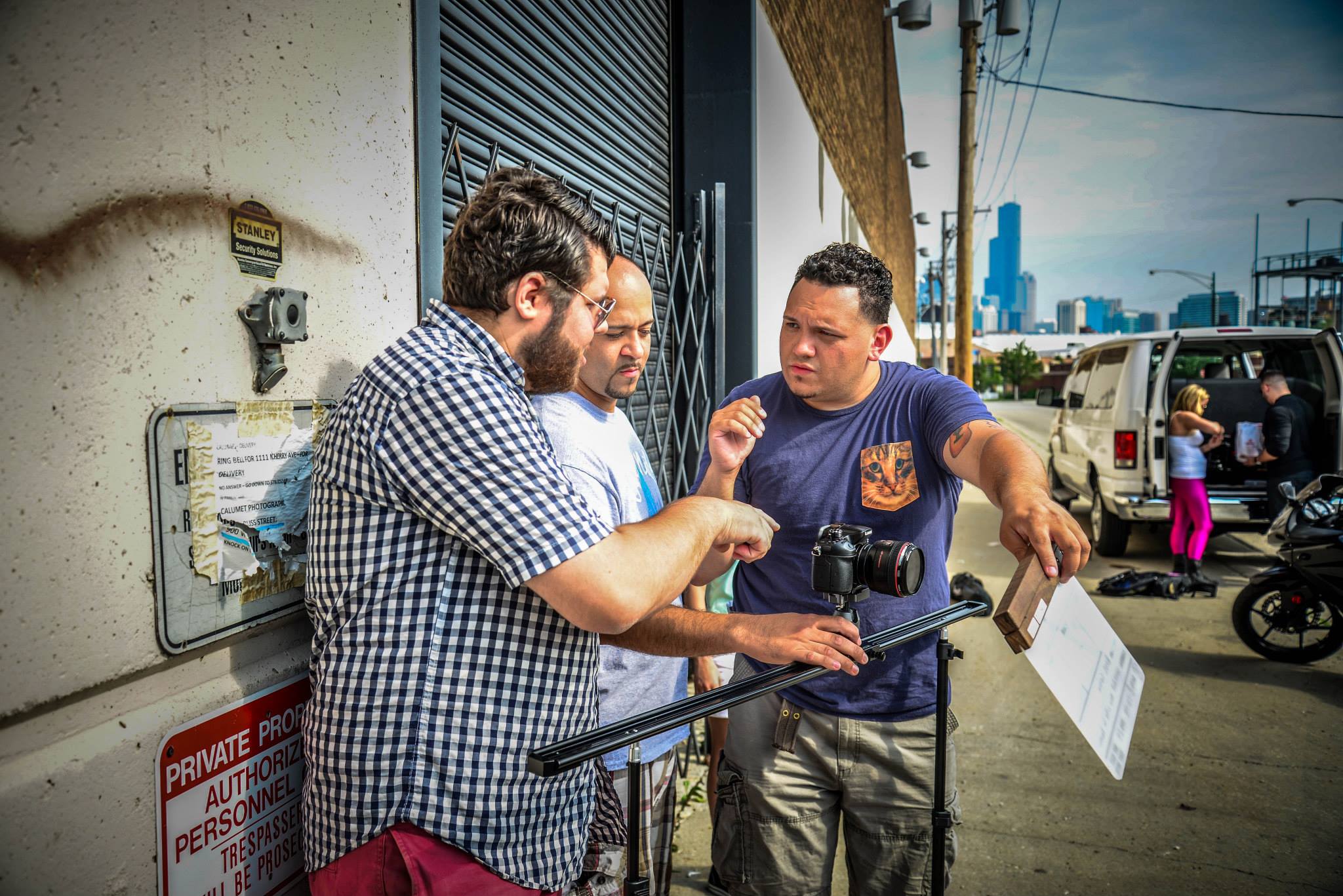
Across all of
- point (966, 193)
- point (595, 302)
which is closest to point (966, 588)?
point (595, 302)

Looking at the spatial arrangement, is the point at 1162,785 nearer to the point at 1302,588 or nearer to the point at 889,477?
the point at 1302,588

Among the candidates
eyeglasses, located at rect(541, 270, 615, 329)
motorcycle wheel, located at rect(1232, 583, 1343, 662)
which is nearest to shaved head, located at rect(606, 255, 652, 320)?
eyeglasses, located at rect(541, 270, 615, 329)

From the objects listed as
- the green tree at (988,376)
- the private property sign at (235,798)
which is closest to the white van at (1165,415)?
the private property sign at (235,798)

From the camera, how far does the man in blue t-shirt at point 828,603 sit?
2156 mm

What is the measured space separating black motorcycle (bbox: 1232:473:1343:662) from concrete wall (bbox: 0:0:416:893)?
580 cm

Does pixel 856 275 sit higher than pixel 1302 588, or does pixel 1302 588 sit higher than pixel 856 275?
pixel 856 275

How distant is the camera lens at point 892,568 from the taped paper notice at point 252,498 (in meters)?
1.10

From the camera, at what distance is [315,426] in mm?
1646

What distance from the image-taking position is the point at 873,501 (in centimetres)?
221

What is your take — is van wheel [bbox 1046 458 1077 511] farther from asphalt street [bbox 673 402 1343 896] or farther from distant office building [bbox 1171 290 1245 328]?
distant office building [bbox 1171 290 1245 328]

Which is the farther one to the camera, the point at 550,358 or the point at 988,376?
the point at 988,376

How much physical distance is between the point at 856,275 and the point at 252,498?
161 centimetres

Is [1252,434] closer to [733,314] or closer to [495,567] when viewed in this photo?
[733,314]

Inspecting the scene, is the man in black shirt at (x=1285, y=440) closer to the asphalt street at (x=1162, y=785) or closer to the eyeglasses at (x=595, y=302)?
the asphalt street at (x=1162, y=785)
